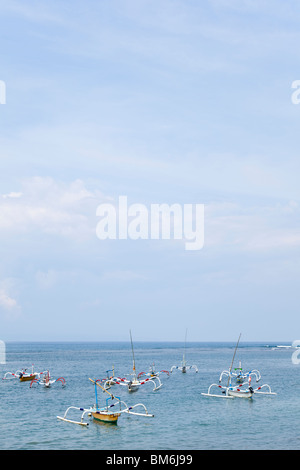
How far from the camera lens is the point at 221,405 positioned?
6381cm

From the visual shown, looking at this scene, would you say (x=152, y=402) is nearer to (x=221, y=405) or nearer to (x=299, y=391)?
(x=221, y=405)

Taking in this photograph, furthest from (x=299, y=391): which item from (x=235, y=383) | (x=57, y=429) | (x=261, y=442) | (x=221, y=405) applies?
(x=57, y=429)

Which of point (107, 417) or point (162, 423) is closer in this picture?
point (107, 417)

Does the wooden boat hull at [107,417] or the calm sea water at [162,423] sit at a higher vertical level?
the wooden boat hull at [107,417]

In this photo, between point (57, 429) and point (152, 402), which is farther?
point (152, 402)

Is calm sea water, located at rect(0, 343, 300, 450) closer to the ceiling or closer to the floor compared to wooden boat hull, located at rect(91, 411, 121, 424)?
closer to the floor

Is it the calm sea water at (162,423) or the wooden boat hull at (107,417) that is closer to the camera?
the calm sea water at (162,423)

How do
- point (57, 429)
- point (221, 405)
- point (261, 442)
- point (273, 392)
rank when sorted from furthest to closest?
point (273, 392), point (221, 405), point (57, 429), point (261, 442)

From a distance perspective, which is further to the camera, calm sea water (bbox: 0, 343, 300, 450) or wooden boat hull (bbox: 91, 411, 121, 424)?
wooden boat hull (bbox: 91, 411, 121, 424)

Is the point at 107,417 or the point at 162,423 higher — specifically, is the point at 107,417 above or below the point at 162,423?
above

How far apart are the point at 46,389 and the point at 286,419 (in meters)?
43.7

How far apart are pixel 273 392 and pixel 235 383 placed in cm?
1658
